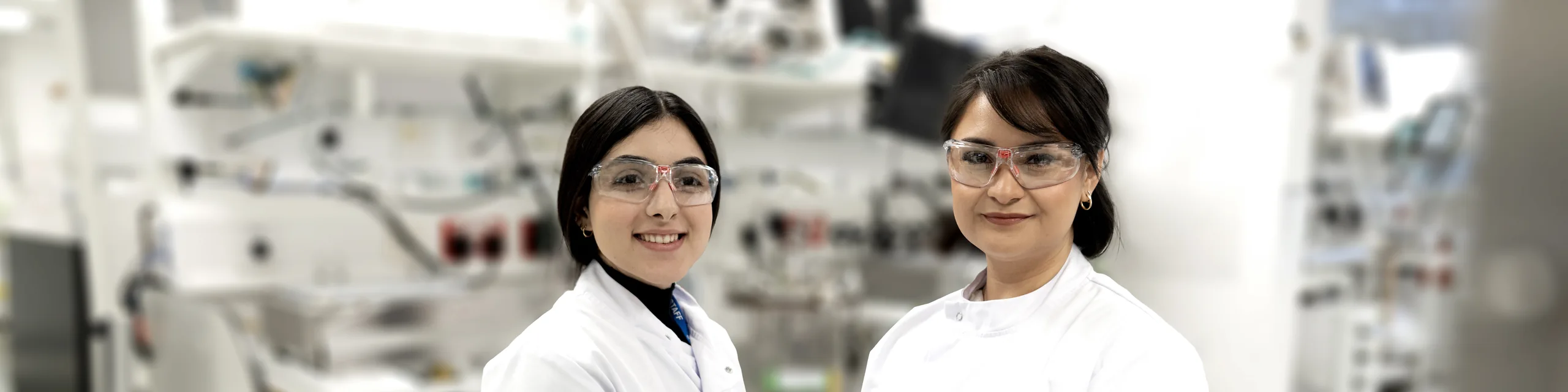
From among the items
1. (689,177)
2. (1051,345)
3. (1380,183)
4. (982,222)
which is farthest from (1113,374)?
(1380,183)

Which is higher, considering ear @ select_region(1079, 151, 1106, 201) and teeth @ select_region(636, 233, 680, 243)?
ear @ select_region(1079, 151, 1106, 201)

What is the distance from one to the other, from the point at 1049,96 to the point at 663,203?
0.38 m

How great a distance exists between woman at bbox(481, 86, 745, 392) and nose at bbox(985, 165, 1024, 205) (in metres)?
0.30

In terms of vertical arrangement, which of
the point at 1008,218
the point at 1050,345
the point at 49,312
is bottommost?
the point at 49,312

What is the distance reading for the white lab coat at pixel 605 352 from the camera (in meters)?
0.84

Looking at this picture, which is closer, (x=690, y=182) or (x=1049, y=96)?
(x=1049, y=96)

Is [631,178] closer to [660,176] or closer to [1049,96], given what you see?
[660,176]

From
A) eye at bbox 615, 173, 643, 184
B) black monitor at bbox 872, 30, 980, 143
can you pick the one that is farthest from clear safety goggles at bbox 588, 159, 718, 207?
black monitor at bbox 872, 30, 980, 143

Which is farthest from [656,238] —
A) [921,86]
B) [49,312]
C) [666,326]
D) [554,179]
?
[49,312]

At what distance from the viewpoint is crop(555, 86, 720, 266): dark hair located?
0.88 metres

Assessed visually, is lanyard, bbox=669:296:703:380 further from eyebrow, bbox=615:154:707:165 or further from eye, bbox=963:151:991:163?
eye, bbox=963:151:991:163

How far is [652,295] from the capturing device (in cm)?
96

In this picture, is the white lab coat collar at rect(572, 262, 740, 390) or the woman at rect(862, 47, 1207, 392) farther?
the white lab coat collar at rect(572, 262, 740, 390)

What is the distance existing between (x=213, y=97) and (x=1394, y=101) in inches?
120
